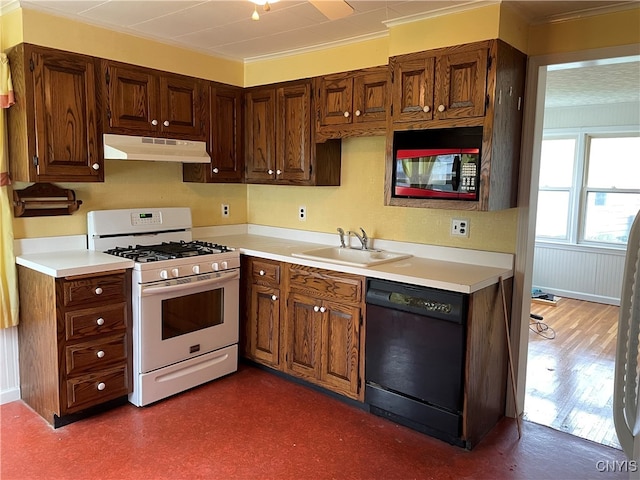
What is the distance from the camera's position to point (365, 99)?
3.15 m

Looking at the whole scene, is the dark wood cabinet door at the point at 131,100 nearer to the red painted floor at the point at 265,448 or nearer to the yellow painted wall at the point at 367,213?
the yellow painted wall at the point at 367,213

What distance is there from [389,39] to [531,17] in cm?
80

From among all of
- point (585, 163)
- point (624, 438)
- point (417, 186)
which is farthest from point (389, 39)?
point (585, 163)

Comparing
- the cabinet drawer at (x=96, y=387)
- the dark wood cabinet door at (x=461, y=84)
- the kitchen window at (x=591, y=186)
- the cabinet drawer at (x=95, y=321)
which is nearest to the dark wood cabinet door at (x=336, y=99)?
the dark wood cabinet door at (x=461, y=84)

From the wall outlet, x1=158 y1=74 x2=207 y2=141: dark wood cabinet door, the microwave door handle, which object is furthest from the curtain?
the wall outlet

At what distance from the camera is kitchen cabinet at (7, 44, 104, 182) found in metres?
2.71

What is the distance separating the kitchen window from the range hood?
455cm

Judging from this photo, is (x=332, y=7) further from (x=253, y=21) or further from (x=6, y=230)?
(x=6, y=230)

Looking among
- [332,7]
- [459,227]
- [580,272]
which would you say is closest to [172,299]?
[459,227]

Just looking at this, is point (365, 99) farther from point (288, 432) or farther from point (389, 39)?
point (288, 432)

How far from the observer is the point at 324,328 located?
3.08m

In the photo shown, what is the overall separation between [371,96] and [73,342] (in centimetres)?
231

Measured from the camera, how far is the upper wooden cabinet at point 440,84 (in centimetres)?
251

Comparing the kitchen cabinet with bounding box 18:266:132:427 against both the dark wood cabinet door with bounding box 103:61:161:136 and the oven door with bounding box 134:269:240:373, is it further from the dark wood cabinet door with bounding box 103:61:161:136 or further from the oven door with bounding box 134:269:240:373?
the dark wood cabinet door with bounding box 103:61:161:136
